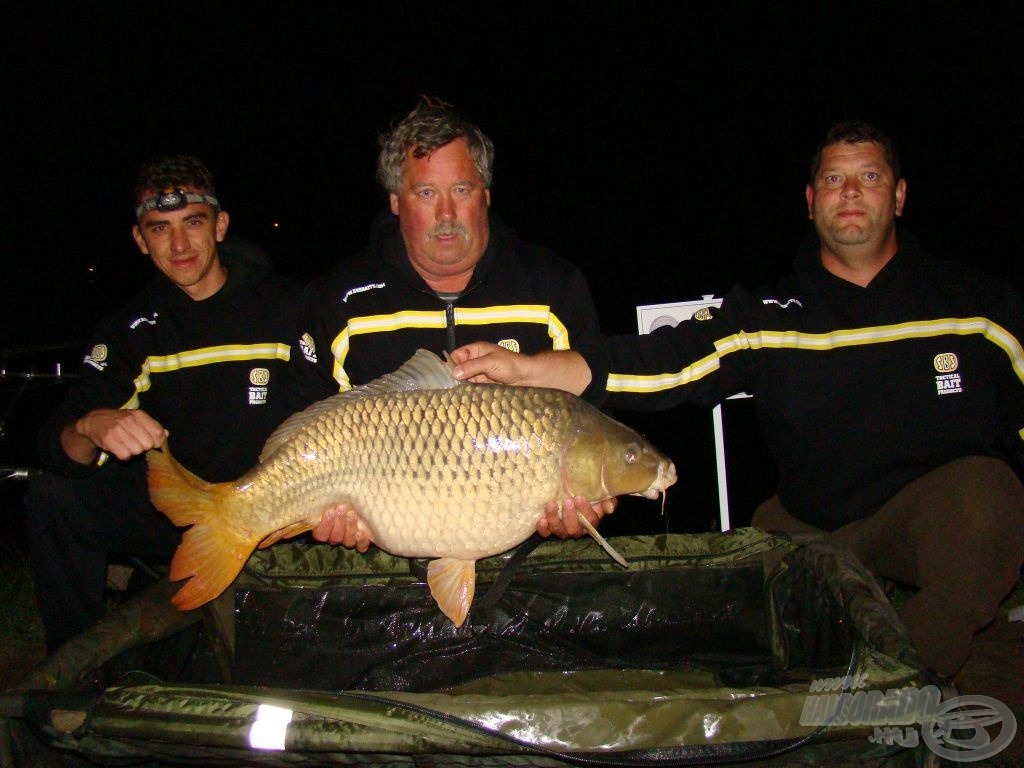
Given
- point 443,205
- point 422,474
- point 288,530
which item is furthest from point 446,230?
point 288,530

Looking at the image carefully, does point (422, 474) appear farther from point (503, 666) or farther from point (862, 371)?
point (862, 371)

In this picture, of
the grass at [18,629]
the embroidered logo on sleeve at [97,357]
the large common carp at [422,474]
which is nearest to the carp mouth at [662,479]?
the large common carp at [422,474]

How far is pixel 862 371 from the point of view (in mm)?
1934

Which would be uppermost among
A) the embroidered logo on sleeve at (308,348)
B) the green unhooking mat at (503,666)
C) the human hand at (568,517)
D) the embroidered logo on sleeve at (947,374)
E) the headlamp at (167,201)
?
the headlamp at (167,201)

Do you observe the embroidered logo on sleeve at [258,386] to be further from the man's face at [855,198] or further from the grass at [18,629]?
the man's face at [855,198]

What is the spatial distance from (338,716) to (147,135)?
2340cm

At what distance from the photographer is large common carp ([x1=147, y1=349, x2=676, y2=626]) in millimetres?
1423

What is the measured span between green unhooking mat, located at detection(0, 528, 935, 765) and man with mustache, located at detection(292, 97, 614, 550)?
0.48 metres

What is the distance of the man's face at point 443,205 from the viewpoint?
1810 millimetres

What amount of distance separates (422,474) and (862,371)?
3.75 ft

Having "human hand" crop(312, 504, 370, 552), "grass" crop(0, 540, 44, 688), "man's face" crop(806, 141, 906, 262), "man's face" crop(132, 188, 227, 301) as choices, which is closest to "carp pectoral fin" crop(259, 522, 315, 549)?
"human hand" crop(312, 504, 370, 552)

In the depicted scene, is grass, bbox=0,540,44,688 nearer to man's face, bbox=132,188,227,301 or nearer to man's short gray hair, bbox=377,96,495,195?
man's face, bbox=132,188,227,301

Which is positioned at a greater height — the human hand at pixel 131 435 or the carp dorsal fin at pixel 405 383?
the carp dorsal fin at pixel 405 383

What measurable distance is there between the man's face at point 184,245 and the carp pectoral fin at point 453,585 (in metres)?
1.16
